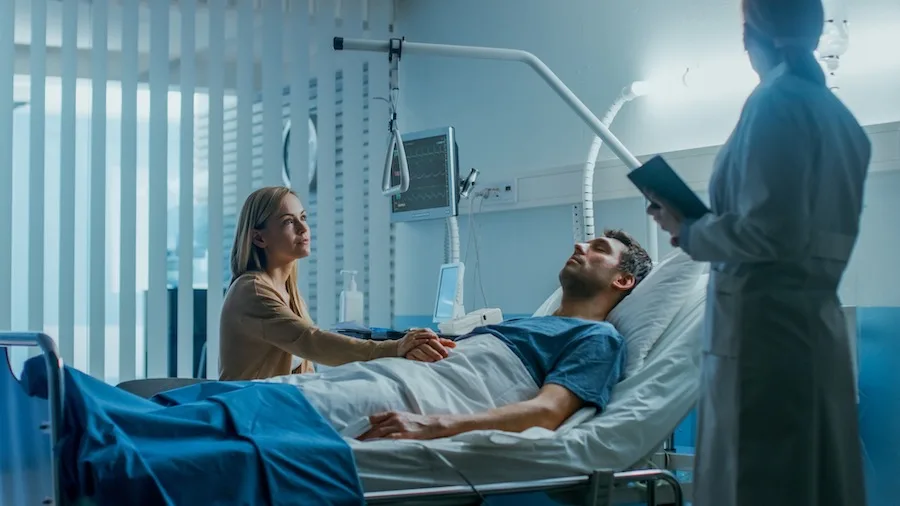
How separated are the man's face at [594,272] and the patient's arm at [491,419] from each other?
45 centimetres

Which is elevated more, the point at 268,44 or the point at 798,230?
the point at 268,44

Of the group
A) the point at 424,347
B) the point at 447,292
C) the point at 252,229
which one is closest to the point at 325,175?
the point at 447,292

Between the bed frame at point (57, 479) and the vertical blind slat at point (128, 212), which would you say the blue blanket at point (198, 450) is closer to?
the bed frame at point (57, 479)

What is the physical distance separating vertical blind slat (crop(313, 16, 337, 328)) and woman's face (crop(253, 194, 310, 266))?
50.7 inches

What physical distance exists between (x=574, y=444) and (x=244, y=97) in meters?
2.42

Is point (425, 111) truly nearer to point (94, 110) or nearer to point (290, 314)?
point (94, 110)

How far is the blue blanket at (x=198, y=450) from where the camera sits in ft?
4.59

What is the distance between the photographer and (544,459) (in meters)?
1.76

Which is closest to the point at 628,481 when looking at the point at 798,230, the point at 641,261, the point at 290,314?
the point at 798,230

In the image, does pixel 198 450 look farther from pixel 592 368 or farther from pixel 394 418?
pixel 592 368

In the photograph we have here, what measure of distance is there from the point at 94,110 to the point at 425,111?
1303 millimetres

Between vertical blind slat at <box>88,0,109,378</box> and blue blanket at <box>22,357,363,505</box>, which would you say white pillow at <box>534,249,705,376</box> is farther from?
vertical blind slat at <box>88,0,109,378</box>

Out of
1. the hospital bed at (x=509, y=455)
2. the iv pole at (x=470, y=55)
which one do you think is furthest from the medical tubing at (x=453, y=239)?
the hospital bed at (x=509, y=455)

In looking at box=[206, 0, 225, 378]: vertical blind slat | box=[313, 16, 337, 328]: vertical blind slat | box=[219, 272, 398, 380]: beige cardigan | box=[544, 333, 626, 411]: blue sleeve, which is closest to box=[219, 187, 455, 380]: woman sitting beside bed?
box=[219, 272, 398, 380]: beige cardigan
